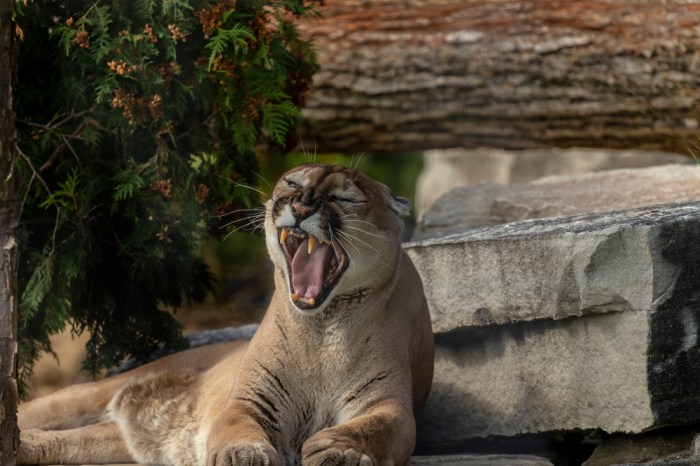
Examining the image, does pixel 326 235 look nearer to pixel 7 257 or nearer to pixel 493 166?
pixel 7 257

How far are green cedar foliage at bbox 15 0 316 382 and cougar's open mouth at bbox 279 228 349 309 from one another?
2.77 ft

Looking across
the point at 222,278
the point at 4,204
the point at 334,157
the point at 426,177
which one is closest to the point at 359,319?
the point at 4,204

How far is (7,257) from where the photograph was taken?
4.60 meters

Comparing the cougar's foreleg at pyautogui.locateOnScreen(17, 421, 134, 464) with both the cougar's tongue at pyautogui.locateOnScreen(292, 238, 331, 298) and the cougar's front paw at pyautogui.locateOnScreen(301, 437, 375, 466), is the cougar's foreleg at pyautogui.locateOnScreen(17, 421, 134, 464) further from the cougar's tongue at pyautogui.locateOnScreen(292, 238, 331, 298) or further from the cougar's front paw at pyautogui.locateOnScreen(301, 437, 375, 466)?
the cougar's front paw at pyautogui.locateOnScreen(301, 437, 375, 466)

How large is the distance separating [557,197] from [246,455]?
11.1 ft

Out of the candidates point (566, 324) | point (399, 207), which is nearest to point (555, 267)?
point (566, 324)

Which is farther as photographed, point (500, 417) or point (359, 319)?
point (500, 417)

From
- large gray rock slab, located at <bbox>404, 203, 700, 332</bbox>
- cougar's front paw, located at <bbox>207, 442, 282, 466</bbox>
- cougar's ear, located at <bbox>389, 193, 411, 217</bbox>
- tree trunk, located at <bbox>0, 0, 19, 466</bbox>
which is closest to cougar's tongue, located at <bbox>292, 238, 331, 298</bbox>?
cougar's ear, located at <bbox>389, 193, 411, 217</bbox>

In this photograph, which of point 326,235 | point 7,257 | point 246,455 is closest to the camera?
point 246,455

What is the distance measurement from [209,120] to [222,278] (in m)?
5.32

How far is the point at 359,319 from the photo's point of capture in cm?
500

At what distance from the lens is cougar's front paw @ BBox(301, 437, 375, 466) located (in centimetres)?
423

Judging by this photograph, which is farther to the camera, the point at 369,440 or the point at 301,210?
the point at 301,210

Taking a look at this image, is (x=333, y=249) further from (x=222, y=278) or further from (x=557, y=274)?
(x=222, y=278)
